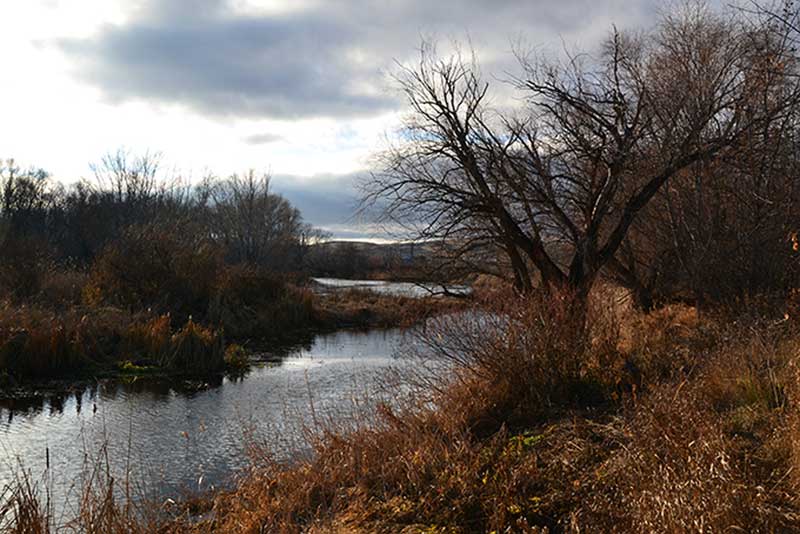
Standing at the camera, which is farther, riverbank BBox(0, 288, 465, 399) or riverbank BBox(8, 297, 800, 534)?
riverbank BBox(0, 288, 465, 399)

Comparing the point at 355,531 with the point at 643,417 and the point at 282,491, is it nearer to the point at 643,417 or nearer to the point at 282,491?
the point at 282,491

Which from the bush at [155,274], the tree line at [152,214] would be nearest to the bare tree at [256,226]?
the tree line at [152,214]

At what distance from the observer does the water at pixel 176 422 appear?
30.8 feet

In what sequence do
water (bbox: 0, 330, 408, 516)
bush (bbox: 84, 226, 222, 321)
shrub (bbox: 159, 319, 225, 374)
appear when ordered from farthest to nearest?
bush (bbox: 84, 226, 222, 321) → shrub (bbox: 159, 319, 225, 374) → water (bbox: 0, 330, 408, 516)

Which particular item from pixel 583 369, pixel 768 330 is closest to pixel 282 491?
pixel 583 369

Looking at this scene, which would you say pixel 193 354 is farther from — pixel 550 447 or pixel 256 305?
pixel 550 447

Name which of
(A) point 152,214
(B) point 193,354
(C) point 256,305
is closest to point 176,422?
(B) point 193,354

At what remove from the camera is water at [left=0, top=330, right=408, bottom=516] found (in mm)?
9383

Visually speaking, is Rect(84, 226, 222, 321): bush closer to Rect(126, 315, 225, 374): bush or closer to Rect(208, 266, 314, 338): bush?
Rect(208, 266, 314, 338): bush

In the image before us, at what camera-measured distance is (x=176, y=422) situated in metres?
12.4

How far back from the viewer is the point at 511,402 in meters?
8.89

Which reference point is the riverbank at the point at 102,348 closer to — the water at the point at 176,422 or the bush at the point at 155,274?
the water at the point at 176,422

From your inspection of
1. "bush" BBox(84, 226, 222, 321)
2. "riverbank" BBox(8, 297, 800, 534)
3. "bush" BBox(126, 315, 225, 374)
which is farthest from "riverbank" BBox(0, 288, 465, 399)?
"riverbank" BBox(8, 297, 800, 534)

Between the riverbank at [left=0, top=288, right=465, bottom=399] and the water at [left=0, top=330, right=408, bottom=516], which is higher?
the riverbank at [left=0, top=288, right=465, bottom=399]
